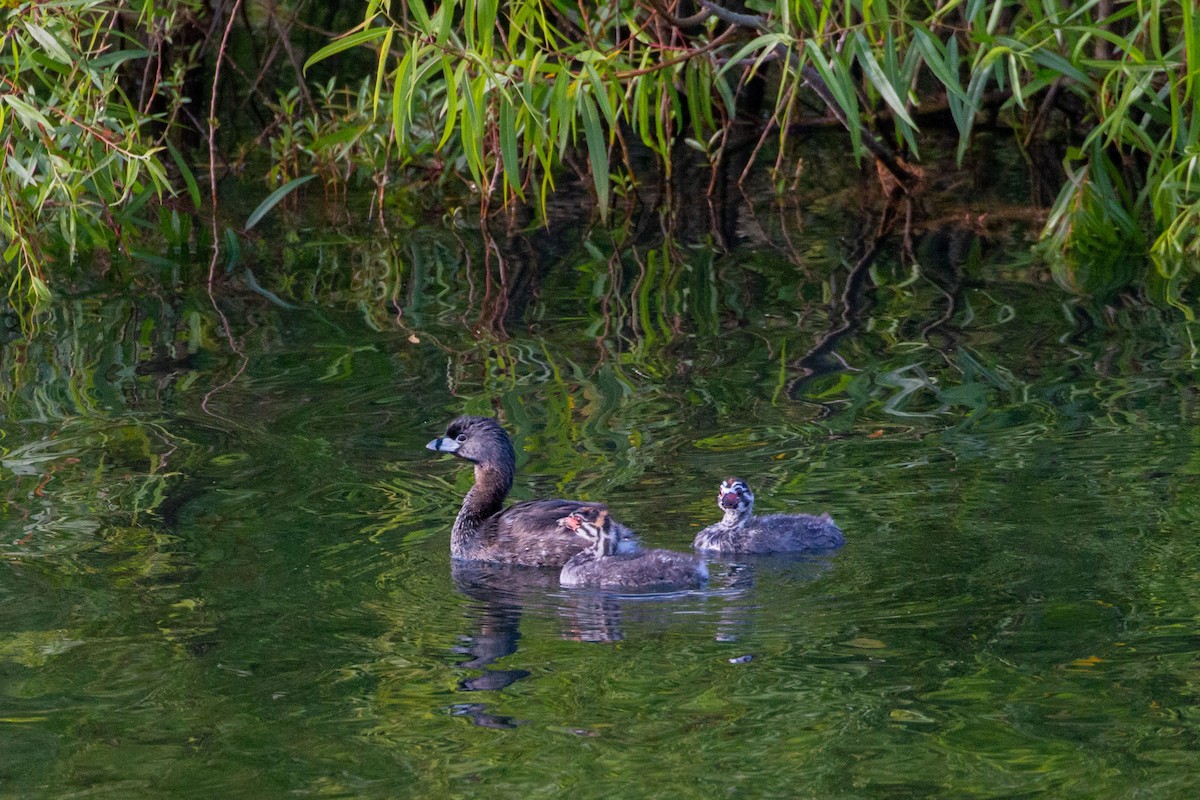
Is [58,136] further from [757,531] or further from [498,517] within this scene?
[757,531]

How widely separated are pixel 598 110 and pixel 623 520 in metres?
6.20

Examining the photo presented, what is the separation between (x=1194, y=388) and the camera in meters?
7.99

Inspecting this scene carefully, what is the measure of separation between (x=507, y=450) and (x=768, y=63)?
7.69m

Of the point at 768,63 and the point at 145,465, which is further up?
the point at 768,63

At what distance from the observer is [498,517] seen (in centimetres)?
672

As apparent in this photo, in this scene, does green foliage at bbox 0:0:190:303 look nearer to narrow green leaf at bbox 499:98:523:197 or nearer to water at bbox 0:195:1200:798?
water at bbox 0:195:1200:798

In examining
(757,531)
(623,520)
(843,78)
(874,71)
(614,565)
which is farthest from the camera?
(843,78)

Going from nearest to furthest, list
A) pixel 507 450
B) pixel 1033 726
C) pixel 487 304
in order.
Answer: pixel 1033 726 < pixel 507 450 < pixel 487 304

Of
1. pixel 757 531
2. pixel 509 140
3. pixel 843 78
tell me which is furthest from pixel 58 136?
pixel 757 531

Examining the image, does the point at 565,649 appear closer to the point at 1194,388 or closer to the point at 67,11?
the point at 1194,388

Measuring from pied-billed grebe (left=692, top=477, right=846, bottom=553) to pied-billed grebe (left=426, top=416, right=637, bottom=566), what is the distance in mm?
292

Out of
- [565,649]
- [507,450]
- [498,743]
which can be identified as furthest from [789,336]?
[498,743]

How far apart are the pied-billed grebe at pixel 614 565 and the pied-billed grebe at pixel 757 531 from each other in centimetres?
19

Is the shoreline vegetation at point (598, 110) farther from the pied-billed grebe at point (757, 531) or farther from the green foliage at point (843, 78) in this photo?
the pied-billed grebe at point (757, 531)
